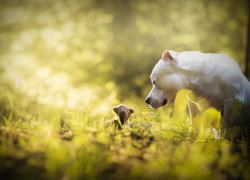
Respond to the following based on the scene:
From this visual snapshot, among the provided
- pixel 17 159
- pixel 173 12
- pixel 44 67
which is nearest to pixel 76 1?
pixel 44 67

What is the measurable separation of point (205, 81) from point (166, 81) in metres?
0.56

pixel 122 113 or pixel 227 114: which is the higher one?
pixel 122 113

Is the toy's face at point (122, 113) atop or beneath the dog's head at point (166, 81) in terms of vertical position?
beneath

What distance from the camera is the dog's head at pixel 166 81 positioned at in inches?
120

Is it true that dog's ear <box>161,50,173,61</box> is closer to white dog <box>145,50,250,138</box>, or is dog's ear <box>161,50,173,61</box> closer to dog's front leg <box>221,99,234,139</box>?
white dog <box>145,50,250,138</box>

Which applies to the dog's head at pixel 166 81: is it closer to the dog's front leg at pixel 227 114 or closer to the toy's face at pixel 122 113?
the toy's face at pixel 122 113

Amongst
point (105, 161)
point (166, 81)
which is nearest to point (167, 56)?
point (166, 81)

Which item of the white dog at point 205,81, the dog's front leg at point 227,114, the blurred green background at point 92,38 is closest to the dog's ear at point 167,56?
the white dog at point 205,81

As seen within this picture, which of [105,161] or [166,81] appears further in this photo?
[166,81]

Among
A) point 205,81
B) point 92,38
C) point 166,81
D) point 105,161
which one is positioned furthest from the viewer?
point 92,38

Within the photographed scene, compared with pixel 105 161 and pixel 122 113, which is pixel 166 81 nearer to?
pixel 122 113

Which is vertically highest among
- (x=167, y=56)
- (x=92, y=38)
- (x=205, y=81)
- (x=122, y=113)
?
(x=92, y=38)

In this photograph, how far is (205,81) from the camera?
2.85 m

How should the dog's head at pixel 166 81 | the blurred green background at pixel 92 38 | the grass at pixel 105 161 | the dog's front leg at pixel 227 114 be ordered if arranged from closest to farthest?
the grass at pixel 105 161, the dog's front leg at pixel 227 114, the dog's head at pixel 166 81, the blurred green background at pixel 92 38
